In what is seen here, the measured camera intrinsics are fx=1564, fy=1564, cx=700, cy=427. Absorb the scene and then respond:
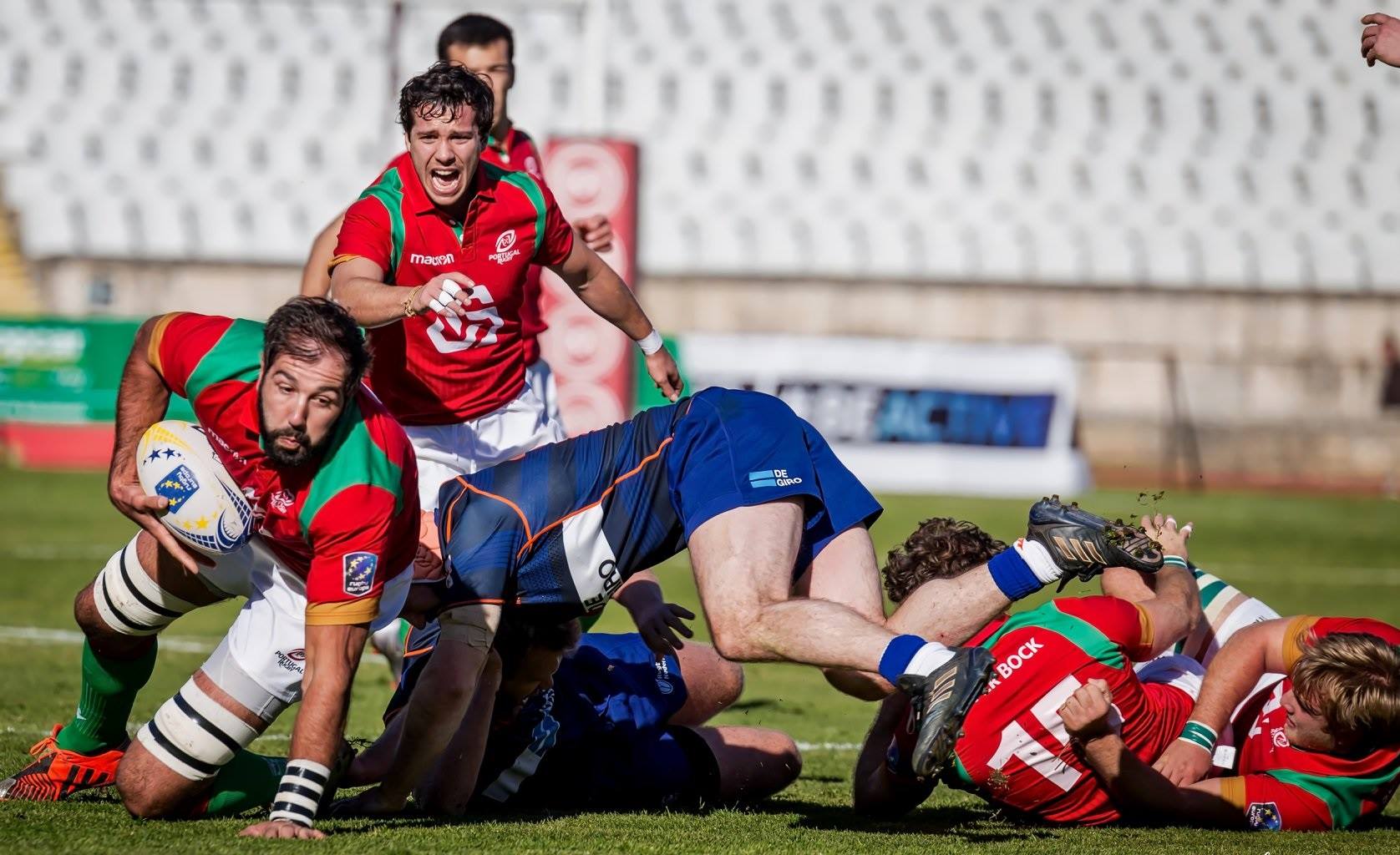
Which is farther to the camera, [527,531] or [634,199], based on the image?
[634,199]

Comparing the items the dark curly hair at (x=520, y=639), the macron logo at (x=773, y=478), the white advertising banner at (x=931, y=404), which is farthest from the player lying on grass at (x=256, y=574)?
the white advertising banner at (x=931, y=404)

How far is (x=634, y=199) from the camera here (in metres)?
14.7

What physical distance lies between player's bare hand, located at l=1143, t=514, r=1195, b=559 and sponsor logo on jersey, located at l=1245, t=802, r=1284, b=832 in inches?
32.7

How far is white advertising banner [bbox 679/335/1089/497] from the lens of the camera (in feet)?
59.0

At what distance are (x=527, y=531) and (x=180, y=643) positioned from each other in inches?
179

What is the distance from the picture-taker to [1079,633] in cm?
438

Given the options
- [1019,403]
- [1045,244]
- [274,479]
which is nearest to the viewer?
[274,479]

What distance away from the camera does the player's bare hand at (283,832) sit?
3869 mm

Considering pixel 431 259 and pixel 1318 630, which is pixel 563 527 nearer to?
pixel 431 259

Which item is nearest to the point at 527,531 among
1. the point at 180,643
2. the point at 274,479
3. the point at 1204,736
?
the point at 274,479

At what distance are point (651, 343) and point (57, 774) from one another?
2493 millimetres

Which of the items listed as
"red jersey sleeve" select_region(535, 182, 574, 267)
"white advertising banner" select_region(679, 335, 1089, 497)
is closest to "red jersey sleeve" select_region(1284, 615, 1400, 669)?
"red jersey sleeve" select_region(535, 182, 574, 267)

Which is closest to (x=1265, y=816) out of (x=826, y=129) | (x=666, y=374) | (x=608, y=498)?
(x=608, y=498)

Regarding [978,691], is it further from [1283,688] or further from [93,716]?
[93,716]
